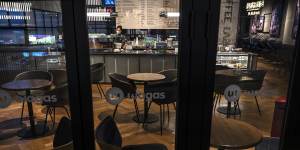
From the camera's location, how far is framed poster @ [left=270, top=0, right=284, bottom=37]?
93.4 inches

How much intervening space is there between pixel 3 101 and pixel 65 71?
991mm

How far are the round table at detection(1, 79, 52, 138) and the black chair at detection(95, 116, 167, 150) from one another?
994 mm

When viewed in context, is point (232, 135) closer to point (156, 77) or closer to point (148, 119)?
point (156, 77)

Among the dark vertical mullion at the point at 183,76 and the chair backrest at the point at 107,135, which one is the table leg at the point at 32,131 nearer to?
the chair backrest at the point at 107,135

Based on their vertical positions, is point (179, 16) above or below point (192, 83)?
above

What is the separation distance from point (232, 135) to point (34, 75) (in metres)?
2.24

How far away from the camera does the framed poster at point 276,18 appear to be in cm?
237

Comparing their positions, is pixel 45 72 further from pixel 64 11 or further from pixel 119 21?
pixel 119 21

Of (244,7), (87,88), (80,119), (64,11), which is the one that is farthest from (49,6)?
(244,7)

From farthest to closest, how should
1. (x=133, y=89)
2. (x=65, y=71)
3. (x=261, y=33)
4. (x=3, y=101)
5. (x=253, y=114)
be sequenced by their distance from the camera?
(x=253, y=114)
(x=133, y=89)
(x=261, y=33)
(x=3, y=101)
(x=65, y=71)

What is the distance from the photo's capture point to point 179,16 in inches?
58.1

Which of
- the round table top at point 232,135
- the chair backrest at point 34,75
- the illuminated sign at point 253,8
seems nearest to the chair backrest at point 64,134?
the chair backrest at point 34,75

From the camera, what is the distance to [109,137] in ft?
6.97

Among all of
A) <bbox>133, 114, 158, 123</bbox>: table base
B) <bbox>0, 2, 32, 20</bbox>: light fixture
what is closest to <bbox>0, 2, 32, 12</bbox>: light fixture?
<bbox>0, 2, 32, 20</bbox>: light fixture
